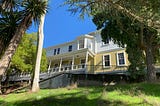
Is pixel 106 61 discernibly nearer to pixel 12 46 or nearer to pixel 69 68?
pixel 69 68

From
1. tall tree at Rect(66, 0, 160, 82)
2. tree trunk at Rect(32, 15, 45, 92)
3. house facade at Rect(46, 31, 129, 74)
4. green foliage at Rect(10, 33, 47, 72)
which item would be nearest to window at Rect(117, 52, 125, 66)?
house facade at Rect(46, 31, 129, 74)

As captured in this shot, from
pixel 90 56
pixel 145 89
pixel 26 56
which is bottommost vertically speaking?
pixel 145 89

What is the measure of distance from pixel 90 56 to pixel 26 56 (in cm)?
947

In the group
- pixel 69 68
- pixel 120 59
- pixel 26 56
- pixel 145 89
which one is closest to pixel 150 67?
pixel 145 89

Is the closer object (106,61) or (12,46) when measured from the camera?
(12,46)

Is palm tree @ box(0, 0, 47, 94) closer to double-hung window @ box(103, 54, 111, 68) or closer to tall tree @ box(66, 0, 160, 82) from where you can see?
tall tree @ box(66, 0, 160, 82)

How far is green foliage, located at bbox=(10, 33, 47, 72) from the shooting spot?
32.0 metres

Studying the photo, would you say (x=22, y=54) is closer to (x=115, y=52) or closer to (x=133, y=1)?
(x=115, y=52)

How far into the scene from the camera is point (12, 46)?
32.1 feet

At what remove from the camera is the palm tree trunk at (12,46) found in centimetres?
915

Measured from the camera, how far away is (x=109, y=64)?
34.3 meters

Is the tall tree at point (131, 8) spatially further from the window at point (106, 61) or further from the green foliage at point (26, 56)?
the window at point (106, 61)

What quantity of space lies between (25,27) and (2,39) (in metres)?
1.49

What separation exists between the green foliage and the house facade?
537 centimetres
